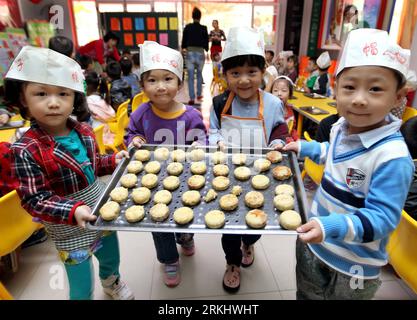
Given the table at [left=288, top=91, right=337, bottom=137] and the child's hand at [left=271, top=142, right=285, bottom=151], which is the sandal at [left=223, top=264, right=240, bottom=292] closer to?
the child's hand at [left=271, top=142, right=285, bottom=151]

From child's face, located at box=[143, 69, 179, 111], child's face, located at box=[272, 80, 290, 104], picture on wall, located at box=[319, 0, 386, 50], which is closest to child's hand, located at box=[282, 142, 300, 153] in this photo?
child's face, located at box=[143, 69, 179, 111]

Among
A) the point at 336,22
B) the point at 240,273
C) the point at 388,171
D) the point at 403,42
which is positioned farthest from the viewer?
the point at 336,22

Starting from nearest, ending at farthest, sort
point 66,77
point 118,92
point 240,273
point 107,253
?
point 66,77 → point 107,253 → point 240,273 → point 118,92

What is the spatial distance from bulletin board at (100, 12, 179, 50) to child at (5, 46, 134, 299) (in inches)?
272

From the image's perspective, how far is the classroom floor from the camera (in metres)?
1.66

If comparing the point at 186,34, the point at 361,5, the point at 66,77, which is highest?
the point at 361,5

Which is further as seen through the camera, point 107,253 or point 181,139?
point 181,139

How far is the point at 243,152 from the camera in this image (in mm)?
1452

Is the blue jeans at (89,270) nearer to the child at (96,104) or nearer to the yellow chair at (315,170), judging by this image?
the yellow chair at (315,170)

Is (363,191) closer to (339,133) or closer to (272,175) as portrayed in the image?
(339,133)

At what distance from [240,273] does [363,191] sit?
114 centimetres

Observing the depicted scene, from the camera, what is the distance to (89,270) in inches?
49.2

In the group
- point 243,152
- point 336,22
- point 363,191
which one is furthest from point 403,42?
point 363,191

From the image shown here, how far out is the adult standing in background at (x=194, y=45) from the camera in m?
5.95
